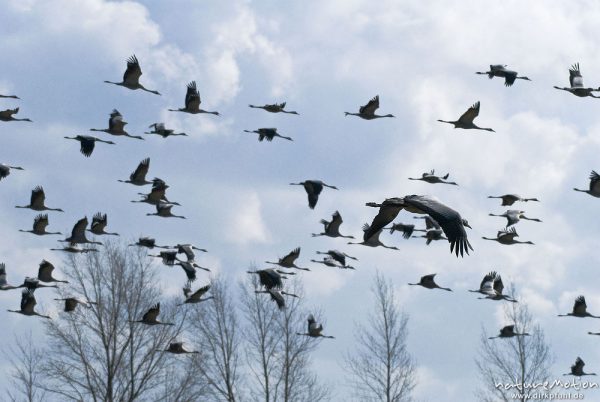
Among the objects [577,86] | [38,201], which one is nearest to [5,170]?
[38,201]

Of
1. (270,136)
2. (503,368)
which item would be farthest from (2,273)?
(503,368)

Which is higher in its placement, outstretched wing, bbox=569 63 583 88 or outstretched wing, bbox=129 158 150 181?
outstretched wing, bbox=569 63 583 88

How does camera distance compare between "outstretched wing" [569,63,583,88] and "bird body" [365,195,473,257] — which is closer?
"bird body" [365,195,473,257]

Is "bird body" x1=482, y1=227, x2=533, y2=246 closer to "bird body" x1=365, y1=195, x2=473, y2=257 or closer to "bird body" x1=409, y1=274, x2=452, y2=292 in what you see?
"bird body" x1=409, y1=274, x2=452, y2=292

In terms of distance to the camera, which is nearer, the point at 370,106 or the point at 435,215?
the point at 435,215

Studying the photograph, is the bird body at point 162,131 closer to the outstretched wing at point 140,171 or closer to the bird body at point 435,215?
the outstretched wing at point 140,171

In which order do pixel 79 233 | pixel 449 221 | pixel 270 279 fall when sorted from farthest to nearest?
pixel 79 233 → pixel 270 279 → pixel 449 221

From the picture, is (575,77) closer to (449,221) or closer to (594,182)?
(594,182)

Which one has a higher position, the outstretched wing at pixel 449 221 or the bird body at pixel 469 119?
the bird body at pixel 469 119

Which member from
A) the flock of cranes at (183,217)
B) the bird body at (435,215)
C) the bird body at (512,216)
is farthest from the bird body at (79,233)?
the bird body at (435,215)

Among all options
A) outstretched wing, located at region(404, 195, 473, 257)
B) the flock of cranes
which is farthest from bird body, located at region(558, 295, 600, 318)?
outstretched wing, located at region(404, 195, 473, 257)

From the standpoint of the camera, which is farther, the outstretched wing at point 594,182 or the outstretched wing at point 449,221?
the outstretched wing at point 594,182

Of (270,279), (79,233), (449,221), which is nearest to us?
(449,221)

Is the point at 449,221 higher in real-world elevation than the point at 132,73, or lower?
lower
